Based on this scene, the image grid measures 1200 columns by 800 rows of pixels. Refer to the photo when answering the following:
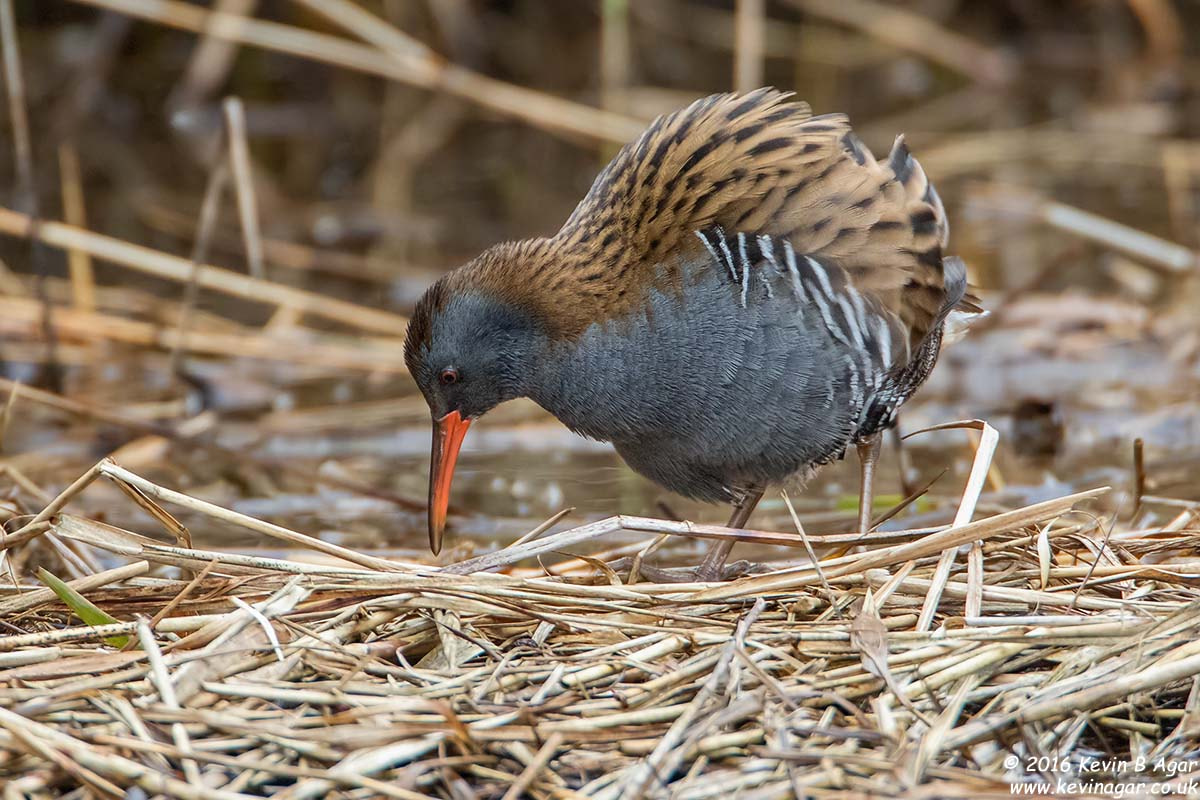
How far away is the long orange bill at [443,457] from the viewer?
337 centimetres

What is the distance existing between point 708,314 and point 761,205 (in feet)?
0.90

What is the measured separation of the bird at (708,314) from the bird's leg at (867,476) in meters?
0.20

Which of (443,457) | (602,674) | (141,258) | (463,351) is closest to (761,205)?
(463,351)

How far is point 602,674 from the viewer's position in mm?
2527

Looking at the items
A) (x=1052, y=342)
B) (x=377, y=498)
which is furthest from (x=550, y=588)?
(x=1052, y=342)

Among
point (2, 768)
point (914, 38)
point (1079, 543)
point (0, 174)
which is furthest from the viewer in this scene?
point (914, 38)

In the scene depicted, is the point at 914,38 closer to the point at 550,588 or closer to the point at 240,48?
the point at 240,48

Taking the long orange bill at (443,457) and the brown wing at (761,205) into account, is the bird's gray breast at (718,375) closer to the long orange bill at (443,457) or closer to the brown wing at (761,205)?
the brown wing at (761,205)

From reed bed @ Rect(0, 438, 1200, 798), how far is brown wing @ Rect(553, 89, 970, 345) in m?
0.65

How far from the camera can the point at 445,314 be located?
322 centimetres

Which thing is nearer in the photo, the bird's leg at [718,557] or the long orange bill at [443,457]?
the bird's leg at [718,557]

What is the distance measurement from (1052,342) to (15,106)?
141 inches

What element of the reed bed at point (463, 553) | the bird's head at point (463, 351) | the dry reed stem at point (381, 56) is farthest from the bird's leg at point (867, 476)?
the dry reed stem at point (381, 56)

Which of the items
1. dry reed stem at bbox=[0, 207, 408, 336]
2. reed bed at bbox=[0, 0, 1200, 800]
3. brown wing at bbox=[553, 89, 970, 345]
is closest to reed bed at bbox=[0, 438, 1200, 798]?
reed bed at bbox=[0, 0, 1200, 800]
